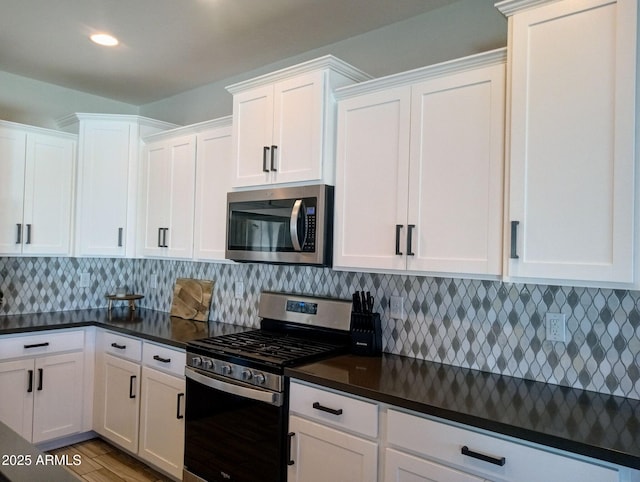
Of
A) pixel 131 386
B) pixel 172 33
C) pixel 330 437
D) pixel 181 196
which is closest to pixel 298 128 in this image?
pixel 172 33

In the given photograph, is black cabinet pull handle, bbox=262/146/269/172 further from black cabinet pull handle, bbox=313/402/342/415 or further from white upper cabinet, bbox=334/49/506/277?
black cabinet pull handle, bbox=313/402/342/415

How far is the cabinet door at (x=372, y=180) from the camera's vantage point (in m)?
2.17

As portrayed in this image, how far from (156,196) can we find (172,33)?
1.25m

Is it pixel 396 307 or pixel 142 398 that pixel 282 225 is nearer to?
pixel 396 307

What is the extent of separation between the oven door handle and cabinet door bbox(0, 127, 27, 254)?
1.75 meters

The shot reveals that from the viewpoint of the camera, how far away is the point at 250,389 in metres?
2.22

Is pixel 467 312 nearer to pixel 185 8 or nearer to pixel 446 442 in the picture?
pixel 446 442

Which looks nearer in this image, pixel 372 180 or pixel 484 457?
pixel 484 457

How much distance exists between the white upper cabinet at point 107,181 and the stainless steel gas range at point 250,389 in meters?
1.50

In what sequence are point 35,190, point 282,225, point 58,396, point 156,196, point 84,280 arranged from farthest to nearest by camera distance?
point 84,280
point 156,196
point 35,190
point 58,396
point 282,225

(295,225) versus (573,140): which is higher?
(573,140)

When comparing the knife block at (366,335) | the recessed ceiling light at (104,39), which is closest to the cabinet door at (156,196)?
the recessed ceiling light at (104,39)

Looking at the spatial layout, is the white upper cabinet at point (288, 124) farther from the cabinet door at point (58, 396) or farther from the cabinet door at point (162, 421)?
the cabinet door at point (58, 396)

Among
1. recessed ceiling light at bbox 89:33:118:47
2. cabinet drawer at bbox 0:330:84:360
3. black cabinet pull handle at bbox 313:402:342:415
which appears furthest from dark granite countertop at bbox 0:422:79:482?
recessed ceiling light at bbox 89:33:118:47
